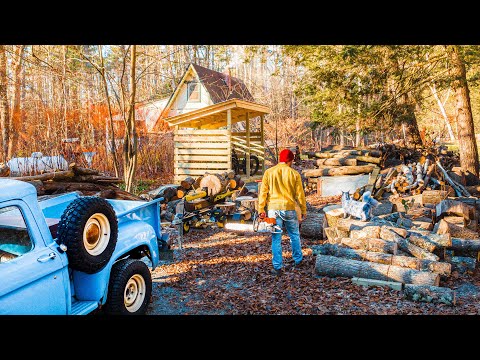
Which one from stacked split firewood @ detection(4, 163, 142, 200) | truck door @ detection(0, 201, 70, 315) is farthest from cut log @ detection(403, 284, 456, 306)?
stacked split firewood @ detection(4, 163, 142, 200)

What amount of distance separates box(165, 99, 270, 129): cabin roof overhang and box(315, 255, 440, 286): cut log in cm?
981

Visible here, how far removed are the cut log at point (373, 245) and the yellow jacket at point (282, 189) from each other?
1174 mm

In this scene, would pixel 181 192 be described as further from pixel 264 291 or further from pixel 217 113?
pixel 217 113

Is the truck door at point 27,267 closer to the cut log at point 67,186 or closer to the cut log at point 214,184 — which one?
the cut log at point 67,186

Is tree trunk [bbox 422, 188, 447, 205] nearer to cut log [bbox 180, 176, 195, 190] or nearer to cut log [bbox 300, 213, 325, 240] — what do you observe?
cut log [bbox 300, 213, 325, 240]

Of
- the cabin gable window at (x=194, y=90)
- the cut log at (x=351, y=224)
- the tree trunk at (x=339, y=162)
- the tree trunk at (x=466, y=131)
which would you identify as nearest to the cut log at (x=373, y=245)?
the cut log at (x=351, y=224)

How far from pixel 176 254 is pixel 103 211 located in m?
3.72

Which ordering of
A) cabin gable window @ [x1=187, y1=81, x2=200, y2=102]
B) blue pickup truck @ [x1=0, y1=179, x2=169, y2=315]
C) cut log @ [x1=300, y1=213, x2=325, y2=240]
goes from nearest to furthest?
blue pickup truck @ [x1=0, y1=179, x2=169, y2=315] → cut log @ [x1=300, y1=213, x2=325, y2=240] → cabin gable window @ [x1=187, y1=81, x2=200, y2=102]

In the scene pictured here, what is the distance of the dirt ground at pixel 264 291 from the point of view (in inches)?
192

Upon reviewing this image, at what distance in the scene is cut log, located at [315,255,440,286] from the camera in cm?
534
